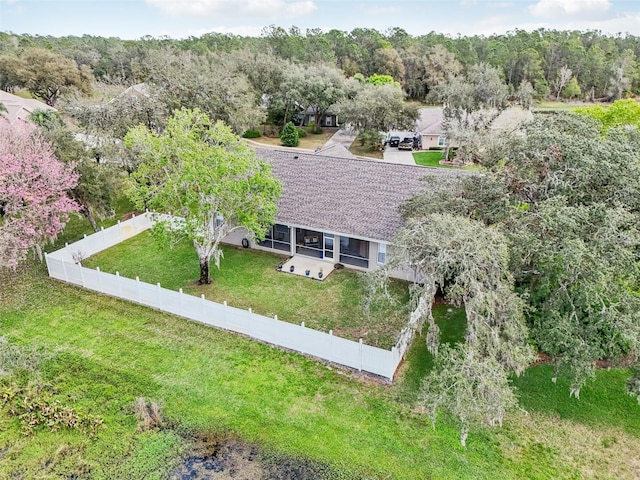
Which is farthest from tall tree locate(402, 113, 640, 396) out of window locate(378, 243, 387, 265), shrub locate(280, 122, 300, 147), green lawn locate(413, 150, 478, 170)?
shrub locate(280, 122, 300, 147)

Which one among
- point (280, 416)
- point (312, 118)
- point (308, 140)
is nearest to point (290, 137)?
point (308, 140)

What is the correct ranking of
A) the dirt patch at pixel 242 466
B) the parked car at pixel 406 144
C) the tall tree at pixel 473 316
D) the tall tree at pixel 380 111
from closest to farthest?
the tall tree at pixel 473 316, the dirt patch at pixel 242 466, the tall tree at pixel 380 111, the parked car at pixel 406 144

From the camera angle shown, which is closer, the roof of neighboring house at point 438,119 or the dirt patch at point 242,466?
the dirt patch at point 242,466

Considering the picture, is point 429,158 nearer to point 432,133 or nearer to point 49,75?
point 432,133

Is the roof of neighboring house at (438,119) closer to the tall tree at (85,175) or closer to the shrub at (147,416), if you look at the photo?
the tall tree at (85,175)

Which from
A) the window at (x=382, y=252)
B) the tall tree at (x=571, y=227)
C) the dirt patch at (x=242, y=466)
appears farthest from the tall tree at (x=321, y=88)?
the dirt patch at (x=242, y=466)
